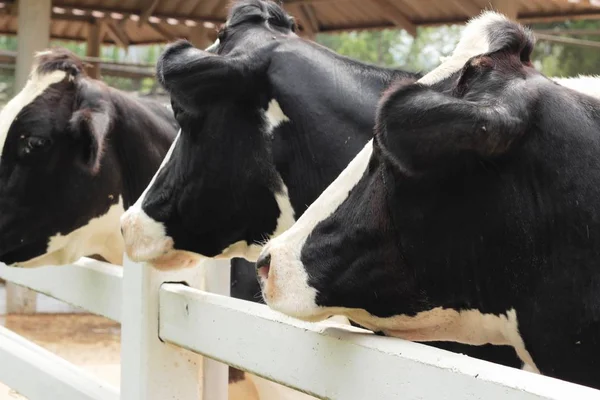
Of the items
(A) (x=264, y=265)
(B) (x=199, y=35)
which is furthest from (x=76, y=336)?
(A) (x=264, y=265)

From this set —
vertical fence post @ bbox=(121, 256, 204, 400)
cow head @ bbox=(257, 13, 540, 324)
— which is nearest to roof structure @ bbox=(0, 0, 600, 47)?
vertical fence post @ bbox=(121, 256, 204, 400)

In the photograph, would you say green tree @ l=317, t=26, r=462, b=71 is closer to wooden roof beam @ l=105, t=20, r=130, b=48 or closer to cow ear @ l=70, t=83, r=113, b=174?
wooden roof beam @ l=105, t=20, r=130, b=48

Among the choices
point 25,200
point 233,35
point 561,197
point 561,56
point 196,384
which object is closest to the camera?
point 561,197

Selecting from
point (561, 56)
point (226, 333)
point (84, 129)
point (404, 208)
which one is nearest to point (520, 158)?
point (404, 208)

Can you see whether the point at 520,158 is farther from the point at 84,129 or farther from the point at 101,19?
the point at 101,19

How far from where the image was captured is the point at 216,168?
7.48ft

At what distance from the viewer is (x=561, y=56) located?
1845 centimetres

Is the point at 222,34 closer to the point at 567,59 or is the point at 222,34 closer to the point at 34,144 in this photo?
the point at 34,144

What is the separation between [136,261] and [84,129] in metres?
1.28

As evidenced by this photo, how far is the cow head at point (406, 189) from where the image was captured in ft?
4.57

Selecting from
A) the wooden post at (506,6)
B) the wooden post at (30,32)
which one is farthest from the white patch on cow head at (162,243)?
the wooden post at (30,32)

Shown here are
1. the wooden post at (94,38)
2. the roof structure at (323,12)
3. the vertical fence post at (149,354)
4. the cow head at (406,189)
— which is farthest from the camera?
the wooden post at (94,38)

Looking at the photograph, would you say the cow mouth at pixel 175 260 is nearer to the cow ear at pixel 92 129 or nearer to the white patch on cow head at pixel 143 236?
the white patch on cow head at pixel 143 236

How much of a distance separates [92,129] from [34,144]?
219 mm
